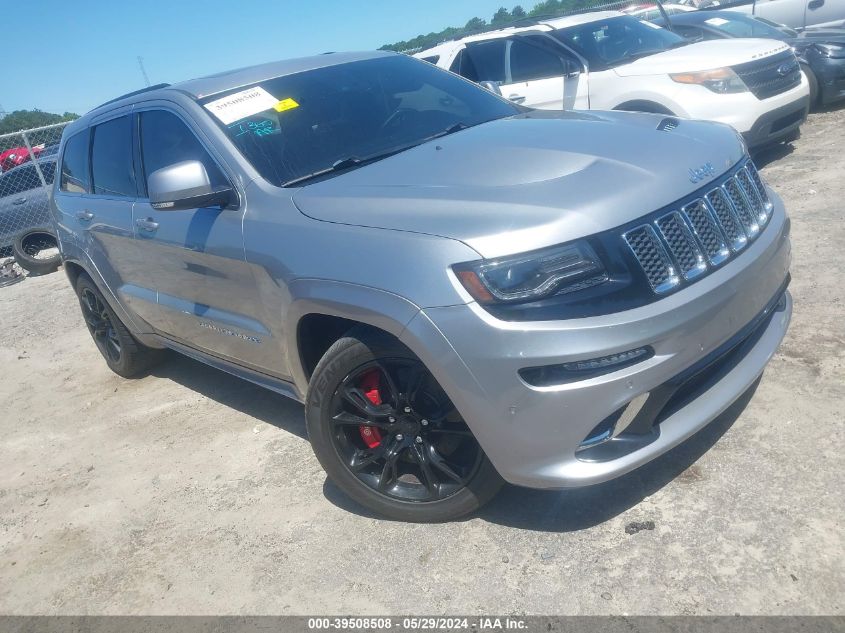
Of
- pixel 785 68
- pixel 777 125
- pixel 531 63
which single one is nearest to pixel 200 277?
pixel 531 63

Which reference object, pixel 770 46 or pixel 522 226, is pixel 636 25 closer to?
pixel 770 46

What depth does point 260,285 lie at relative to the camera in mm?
3217

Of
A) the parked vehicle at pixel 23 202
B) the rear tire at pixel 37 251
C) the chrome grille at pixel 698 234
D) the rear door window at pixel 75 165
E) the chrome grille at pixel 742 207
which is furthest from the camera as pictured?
the parked vehicle at pixel 23 202

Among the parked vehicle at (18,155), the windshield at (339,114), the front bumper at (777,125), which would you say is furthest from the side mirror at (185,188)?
the parked vehicle at (18,155)

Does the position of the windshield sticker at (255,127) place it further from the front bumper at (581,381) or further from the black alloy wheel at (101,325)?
the black alloy wheel at (101,325)

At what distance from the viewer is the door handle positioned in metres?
3.91

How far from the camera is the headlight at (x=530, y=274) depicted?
2.41 meters

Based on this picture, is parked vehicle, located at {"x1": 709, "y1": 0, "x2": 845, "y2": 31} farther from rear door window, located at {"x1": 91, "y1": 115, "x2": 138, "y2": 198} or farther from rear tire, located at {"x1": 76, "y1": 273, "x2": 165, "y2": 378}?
rear tire, located at {"x1": 76, "y1": 273, "x2": 165, "y2": 378}

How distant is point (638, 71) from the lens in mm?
7078

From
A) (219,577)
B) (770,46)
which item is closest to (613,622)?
(219,577)

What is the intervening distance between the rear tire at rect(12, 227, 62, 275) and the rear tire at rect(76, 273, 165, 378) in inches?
185

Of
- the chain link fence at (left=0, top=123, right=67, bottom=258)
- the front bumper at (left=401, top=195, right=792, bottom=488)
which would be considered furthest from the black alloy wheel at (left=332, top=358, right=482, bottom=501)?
the chain link fence at (left=0, top=123, right=67, bottom=258)

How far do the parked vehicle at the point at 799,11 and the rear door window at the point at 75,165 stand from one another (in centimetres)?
1105

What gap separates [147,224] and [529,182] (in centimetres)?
226
